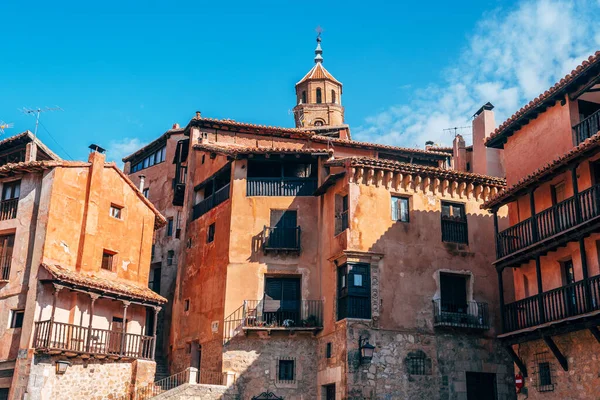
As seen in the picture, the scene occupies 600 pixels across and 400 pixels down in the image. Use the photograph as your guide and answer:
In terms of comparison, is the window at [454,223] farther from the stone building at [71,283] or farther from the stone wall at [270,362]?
the stone building at [71,283]

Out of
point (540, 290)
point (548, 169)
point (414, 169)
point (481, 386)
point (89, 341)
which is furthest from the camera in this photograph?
point (414, 169)

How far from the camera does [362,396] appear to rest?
27.8 metres

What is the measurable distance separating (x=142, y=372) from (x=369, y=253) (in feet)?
37.2

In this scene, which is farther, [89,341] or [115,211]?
[115,211]

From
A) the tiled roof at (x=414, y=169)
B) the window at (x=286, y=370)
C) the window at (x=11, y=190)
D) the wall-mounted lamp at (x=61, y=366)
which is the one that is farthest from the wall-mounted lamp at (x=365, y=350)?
the window at (x=11, y=190)

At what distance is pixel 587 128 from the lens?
25.0 meters

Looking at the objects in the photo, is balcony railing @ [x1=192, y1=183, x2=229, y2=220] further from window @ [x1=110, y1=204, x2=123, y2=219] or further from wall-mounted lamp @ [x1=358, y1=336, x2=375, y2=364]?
wall-mounted lamp @ [x1=358, y1=336, x2=375, y2=364]

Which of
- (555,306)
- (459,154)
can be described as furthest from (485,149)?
(555,306)

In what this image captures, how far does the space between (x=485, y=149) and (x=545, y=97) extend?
14.6m

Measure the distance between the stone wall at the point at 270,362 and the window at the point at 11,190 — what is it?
38.4ft

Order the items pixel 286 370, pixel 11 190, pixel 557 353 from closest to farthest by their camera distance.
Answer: pixel 557 353 → pixel 286 370 → pixel 11 190

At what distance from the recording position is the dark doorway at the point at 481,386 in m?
29.8

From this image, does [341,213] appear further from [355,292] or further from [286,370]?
[286,370]

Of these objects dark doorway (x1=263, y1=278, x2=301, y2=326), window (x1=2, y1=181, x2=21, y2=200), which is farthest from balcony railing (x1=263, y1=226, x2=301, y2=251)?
window (x1=2, y1=181, x2=21, y2=200)
